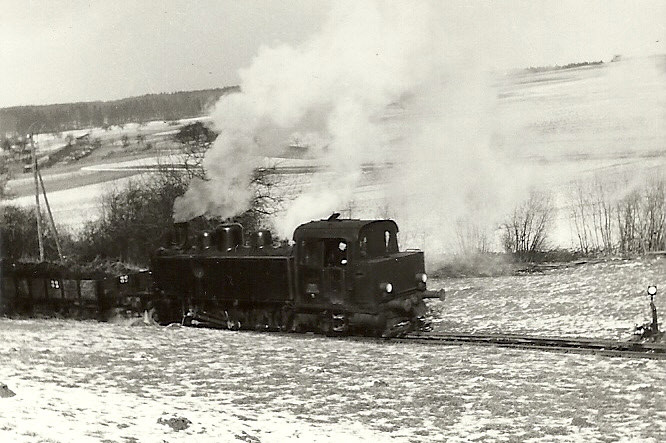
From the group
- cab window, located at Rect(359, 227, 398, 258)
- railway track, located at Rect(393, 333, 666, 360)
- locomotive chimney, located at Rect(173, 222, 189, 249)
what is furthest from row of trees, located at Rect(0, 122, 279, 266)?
railway track, located at Rect(393, 333, 666, 360)

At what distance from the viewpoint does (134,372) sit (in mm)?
9484

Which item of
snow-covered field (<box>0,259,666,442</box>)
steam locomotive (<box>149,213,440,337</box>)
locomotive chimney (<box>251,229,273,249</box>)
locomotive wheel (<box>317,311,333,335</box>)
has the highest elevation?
locomotive chimney (<box>251,229,273,249</box>)

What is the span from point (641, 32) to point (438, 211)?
6.50m

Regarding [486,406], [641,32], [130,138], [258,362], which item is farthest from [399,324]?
[130,138]

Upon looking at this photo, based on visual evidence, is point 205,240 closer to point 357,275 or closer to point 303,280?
point 303,280

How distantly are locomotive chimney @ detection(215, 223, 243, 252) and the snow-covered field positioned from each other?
177cm

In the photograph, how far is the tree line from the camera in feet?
64.6

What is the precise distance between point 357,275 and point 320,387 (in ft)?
9.09

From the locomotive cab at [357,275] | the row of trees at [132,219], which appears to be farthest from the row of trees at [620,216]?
the row of trees at [132,219]

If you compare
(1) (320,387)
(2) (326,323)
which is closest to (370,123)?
(2) (326,323)

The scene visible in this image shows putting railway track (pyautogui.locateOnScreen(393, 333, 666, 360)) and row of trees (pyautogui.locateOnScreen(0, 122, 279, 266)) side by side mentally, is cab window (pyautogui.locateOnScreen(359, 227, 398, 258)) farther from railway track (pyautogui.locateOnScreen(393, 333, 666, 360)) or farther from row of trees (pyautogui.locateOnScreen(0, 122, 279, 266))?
row of trees (pyautogui.locateOnScreen(0, 122, 279, 266))

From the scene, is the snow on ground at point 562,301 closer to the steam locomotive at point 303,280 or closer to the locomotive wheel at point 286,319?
the steam locomotive at point 303,280

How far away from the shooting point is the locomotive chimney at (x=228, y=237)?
1360 cm

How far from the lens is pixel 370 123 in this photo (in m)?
17.9
